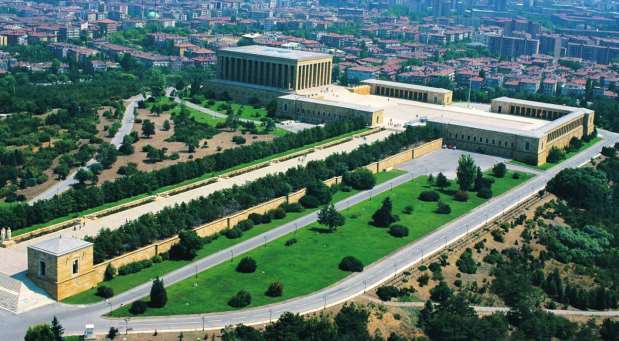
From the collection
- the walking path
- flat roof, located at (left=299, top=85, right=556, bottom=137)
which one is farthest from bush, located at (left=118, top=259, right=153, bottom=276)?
flat roof, located at (left=299, top=85, right=556, bottom=137)

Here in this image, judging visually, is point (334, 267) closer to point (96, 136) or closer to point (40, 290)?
point (40, 290)

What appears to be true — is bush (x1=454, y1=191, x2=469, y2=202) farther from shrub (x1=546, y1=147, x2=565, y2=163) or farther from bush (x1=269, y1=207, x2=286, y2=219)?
shrub (x1=546, y1=147, x2=565, y2=163)

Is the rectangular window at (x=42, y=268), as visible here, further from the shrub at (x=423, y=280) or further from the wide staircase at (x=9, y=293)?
the shrub at (x=423, y=280)

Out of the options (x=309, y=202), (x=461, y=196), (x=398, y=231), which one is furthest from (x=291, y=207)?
(x=461, y=196)

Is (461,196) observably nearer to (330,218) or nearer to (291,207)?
(291,207)

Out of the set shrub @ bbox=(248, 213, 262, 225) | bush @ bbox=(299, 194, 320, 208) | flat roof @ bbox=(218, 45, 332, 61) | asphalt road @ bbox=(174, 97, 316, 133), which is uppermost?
flat roof @ bbox=(218, 45, 332, 61)

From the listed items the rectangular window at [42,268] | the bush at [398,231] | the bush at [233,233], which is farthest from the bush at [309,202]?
the rectangular window at [42,268]
